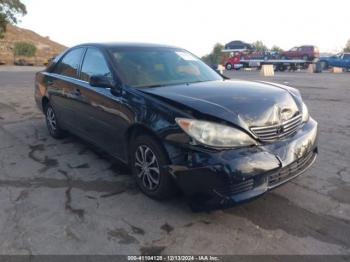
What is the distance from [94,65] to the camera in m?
4.60

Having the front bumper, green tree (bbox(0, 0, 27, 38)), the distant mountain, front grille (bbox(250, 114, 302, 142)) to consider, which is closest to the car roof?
the front bumper

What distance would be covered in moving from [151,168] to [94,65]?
5.88 feet

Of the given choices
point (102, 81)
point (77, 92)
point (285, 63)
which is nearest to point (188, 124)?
point (102, 81)

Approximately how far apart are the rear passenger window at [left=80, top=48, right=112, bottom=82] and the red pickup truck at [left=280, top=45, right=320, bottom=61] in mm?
32082

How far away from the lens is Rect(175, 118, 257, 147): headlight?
3029 millimetres

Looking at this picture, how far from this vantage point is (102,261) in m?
2.69

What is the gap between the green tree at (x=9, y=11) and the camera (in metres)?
42.7

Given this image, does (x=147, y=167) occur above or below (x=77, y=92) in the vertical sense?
below

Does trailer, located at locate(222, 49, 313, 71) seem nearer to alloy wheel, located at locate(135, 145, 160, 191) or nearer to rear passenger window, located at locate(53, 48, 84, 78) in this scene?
rear passenger window, located at locate(53, 48, 84, 78)

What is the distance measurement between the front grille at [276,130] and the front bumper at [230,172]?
0.07 meters

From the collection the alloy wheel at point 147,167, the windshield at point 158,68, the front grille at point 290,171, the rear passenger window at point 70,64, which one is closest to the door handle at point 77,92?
the rear passenger window at point 70,64

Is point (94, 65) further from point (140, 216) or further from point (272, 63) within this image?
point (272, 63)

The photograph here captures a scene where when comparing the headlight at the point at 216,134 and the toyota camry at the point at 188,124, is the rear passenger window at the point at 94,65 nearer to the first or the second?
the toyota camry at the point at 188,124

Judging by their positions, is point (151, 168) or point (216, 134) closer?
point (216, 134)
